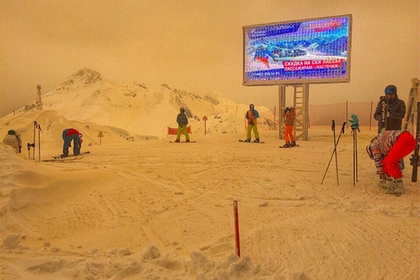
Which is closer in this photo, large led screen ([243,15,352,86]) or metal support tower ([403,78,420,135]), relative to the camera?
metal support tower ([403,78,420,135])

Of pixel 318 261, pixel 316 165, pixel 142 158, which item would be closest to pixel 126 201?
pixel 318 261

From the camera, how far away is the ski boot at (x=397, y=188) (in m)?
5.26

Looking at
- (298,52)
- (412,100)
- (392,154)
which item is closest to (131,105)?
(298,52)

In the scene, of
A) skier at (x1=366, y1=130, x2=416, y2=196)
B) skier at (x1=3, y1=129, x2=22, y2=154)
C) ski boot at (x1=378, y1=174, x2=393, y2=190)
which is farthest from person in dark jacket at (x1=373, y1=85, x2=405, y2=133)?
skier at (x1=3, y1=129, x2=22, y2=154)

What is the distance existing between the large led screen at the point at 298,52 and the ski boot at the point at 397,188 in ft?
31.9

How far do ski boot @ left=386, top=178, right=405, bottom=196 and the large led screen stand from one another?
973 cm

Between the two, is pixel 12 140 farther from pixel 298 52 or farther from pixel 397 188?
pixel 298 52

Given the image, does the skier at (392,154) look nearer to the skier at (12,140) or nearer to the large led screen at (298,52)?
the large led screen at (298,52)

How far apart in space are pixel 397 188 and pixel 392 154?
25.0 inches

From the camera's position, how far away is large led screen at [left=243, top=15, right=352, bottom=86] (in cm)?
1387

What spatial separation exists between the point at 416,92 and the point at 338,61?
4.01m

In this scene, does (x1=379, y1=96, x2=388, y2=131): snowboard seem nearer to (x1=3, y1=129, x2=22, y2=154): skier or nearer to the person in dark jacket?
the person in dark jacket

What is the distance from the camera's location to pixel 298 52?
47.6ft

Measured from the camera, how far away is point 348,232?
3.82m
